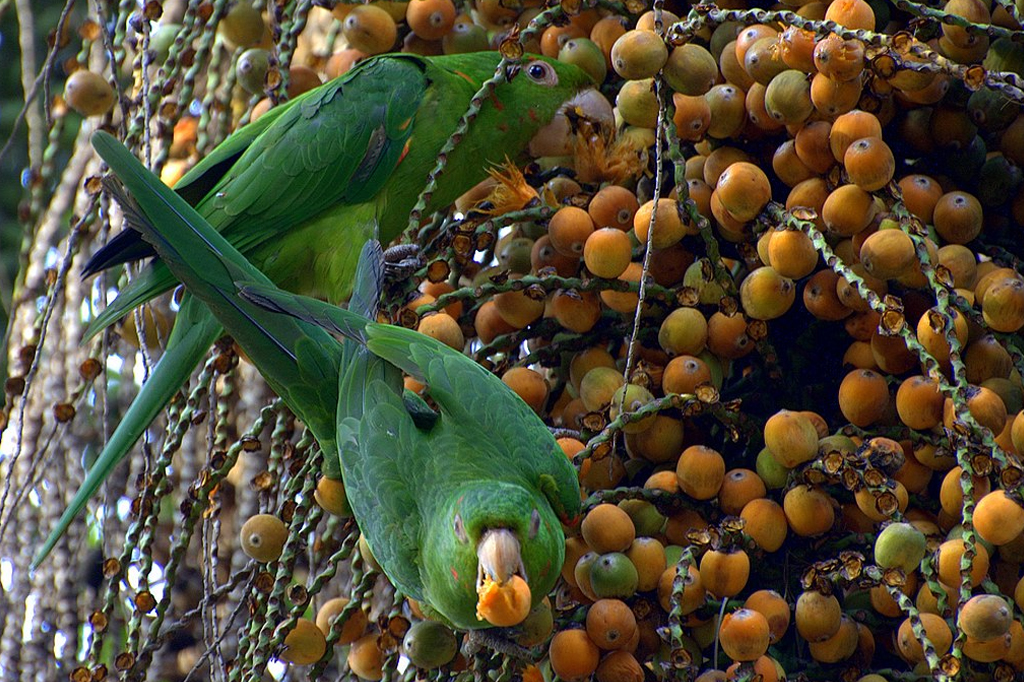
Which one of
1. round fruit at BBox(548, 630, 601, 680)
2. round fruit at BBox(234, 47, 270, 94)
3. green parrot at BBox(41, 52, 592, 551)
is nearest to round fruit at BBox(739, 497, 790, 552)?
round fruit at BBox(548, 630, 601, 680)

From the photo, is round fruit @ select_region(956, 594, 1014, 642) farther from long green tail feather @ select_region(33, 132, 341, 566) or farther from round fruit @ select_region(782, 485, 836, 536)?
long green tail feather @ select_region(33, 132, 341, 566)

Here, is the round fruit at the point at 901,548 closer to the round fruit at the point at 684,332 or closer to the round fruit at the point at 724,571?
the round fruit at the point at 724,571

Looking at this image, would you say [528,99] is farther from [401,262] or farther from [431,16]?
[401,262]

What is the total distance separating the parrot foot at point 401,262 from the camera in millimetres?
1657

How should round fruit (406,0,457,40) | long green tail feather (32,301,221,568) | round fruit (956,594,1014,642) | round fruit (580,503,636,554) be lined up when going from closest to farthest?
round fruit (956,594,1014,642) < round fruit (580,503,636,554) < long green tail feather (32,301,221,568) < round fruit (406,0,457,40)

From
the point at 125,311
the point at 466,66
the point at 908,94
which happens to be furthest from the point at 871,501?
the point at 466,66

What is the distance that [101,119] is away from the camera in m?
1.97

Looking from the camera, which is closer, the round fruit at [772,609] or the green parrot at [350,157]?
the round fruit at [772,609]

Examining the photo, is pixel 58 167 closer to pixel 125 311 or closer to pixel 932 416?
pixel 125 311

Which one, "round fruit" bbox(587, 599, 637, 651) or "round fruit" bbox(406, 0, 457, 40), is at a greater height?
"round fruit" bbox(406, 0, 457, 40)

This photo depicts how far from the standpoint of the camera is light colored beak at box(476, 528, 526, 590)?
1.22 m

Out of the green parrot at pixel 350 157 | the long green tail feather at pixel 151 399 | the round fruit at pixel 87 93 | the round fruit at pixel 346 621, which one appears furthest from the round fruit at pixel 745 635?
the round fruit at pixel 87 93

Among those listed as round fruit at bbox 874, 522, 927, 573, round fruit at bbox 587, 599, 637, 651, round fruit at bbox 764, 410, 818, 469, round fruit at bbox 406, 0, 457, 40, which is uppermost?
round fruit at bbox 406, 0, 457, 40

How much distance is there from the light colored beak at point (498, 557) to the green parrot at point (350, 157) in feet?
2.49
